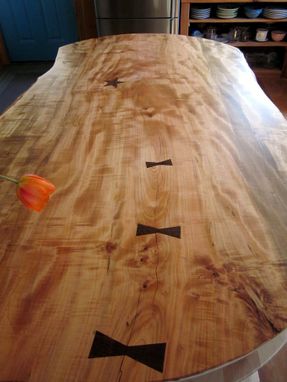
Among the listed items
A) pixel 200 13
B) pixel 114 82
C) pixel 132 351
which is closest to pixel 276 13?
pixel 200 13

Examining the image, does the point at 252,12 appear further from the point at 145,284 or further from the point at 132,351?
the point at 132,351

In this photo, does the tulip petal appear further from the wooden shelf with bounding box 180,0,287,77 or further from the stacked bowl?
the stacked bowl

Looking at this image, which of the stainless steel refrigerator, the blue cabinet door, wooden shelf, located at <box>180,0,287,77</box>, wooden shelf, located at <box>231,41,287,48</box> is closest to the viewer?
the stainless steel refrigerator

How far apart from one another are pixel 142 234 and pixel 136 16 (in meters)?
2.55

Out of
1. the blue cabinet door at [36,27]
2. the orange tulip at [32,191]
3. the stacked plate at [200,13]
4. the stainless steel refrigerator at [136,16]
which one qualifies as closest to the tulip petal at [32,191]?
the orange tulip at [32,191]

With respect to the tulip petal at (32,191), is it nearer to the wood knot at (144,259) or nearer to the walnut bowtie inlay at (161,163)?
the wood knot at (144,259)

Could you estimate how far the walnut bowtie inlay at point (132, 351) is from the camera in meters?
0.50

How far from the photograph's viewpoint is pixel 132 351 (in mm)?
511

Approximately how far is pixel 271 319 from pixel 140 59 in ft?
4.44

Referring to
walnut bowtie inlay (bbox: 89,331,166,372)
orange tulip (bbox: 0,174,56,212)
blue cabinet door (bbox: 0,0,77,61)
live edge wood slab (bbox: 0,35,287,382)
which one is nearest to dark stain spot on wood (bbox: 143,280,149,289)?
live edge wood slab (bbox: 0,35,287,382)

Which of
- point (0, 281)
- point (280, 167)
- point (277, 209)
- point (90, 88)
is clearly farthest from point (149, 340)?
point (90, 88)

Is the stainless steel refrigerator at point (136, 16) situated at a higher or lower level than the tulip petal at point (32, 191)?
lower

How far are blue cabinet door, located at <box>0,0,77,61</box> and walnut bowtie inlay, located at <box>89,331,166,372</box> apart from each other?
3502mm

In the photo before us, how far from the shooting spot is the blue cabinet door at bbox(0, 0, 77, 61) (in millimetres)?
3271
